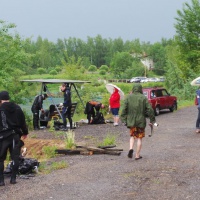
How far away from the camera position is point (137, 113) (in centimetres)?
1086

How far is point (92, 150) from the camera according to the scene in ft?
39.7

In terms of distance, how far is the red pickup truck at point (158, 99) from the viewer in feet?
80.7

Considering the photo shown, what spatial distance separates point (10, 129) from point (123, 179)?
2.32m

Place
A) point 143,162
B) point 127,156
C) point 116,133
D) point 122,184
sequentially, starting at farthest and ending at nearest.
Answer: point 116,133 → point 127,156 → point 143,162 → point 122,184

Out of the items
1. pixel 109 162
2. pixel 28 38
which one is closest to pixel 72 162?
pixel 109 162

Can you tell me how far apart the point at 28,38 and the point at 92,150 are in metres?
15.5

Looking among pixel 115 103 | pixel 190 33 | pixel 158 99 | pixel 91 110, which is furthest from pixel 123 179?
pixel 190 33

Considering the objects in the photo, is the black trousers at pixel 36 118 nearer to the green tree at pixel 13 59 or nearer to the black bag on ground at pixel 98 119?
the black bag on ground at pixel 98 119

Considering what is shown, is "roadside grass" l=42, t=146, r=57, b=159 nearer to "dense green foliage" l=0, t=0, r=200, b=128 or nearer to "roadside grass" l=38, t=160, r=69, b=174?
"roadside grass" l=38, t=160, r=69, b=174

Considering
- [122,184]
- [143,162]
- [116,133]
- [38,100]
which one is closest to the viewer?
[122,184]

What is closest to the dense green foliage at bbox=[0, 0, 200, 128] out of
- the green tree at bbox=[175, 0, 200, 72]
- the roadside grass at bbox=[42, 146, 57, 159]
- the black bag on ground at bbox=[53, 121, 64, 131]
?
the green tree at bbox=[175, 0, 200, 72]

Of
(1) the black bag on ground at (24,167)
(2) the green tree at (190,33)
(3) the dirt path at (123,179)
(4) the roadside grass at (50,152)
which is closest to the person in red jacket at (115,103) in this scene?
(3) the dirt path at (123,179)

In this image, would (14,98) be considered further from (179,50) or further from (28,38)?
(179,50)

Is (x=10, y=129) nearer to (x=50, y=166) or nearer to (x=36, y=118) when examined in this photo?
(x=50, y=166)
